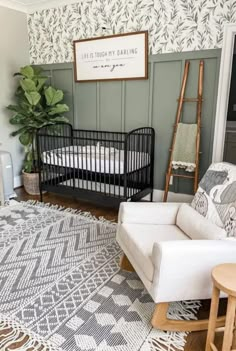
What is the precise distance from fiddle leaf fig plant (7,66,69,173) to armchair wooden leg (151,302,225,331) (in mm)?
2820

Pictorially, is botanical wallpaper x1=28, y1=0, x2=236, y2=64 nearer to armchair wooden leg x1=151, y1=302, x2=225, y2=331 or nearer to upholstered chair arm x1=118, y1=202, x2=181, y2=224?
upholstered chair arm x1=118, y1=202, x2=181, y2=224

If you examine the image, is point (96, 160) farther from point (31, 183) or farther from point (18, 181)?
point (18, 181)

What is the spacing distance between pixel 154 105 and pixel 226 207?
1920mm

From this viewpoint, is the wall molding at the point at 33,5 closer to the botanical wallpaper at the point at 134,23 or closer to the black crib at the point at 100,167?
the botanical wallpaper at the point at 134,23

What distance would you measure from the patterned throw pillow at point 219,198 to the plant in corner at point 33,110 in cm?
237

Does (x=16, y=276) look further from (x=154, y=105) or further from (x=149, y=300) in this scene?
(x=154, y=105)

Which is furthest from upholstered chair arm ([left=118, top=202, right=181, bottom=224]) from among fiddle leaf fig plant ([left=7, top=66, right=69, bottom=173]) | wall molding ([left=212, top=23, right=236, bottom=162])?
fiddle leaf fig plant ([left=7, top=66, right=69, bottom=173])

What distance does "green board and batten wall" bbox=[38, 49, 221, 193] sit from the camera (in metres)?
3.07

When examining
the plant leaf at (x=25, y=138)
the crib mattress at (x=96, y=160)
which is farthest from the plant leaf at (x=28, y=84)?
the crib mattress at (x=96, y=160)

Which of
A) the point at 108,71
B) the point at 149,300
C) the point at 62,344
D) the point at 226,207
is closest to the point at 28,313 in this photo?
the point at 62,344

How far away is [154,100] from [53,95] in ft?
4.31

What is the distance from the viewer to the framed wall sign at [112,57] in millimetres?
3316

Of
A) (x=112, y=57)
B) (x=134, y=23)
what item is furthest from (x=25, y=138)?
(x=134, y=23)

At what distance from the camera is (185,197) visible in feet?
11.2
